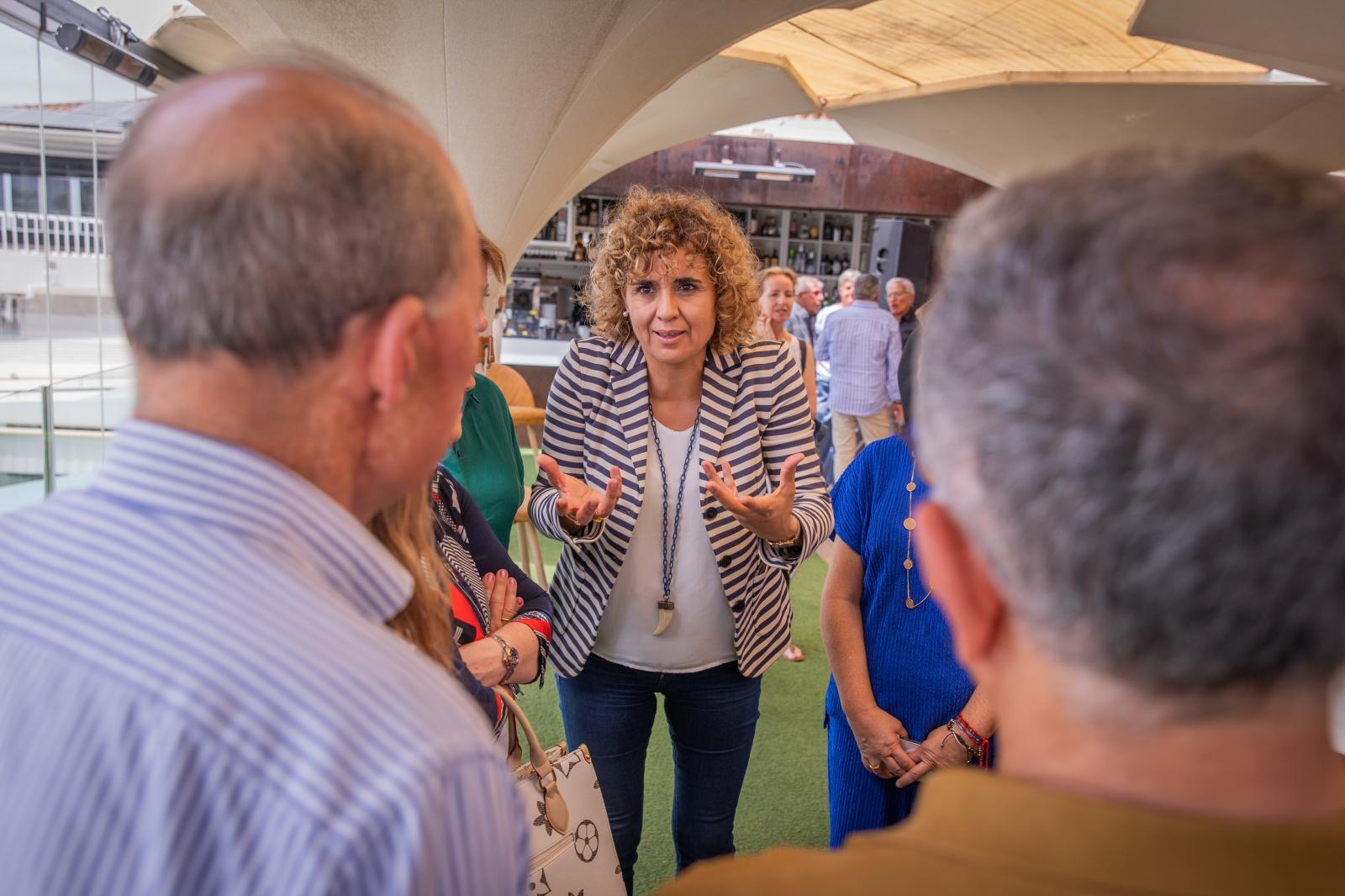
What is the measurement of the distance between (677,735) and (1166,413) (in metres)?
2.10

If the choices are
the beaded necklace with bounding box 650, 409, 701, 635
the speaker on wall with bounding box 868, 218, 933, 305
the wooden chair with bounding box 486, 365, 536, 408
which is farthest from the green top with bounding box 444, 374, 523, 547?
the speaker on wall with bounding box 868, 218, 933, 305

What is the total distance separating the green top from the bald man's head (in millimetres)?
1953

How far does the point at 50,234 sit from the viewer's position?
4.54 m

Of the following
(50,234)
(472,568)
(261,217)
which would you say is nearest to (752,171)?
(50,234)

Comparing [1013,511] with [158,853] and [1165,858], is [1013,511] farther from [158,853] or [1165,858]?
[158,853]

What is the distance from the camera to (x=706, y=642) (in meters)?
2.32

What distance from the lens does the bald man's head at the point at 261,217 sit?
2.19 feet

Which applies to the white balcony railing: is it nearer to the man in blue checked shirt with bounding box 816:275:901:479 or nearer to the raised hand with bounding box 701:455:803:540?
the raised hand with bounding box 701:455:803:540

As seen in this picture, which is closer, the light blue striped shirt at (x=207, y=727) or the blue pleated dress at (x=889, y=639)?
the light blue striped shirt at (x=207, y=727)

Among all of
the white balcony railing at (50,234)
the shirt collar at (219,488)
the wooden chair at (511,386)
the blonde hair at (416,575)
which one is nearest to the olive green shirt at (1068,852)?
the shirt collar at (219,488)

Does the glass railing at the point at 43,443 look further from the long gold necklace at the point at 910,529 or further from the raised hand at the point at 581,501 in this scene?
the long gold necklace at the point at 910,529

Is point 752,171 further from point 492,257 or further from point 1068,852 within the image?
point 1068,852

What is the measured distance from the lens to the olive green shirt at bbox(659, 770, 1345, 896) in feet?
1.85

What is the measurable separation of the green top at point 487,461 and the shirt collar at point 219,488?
1.92 meters
